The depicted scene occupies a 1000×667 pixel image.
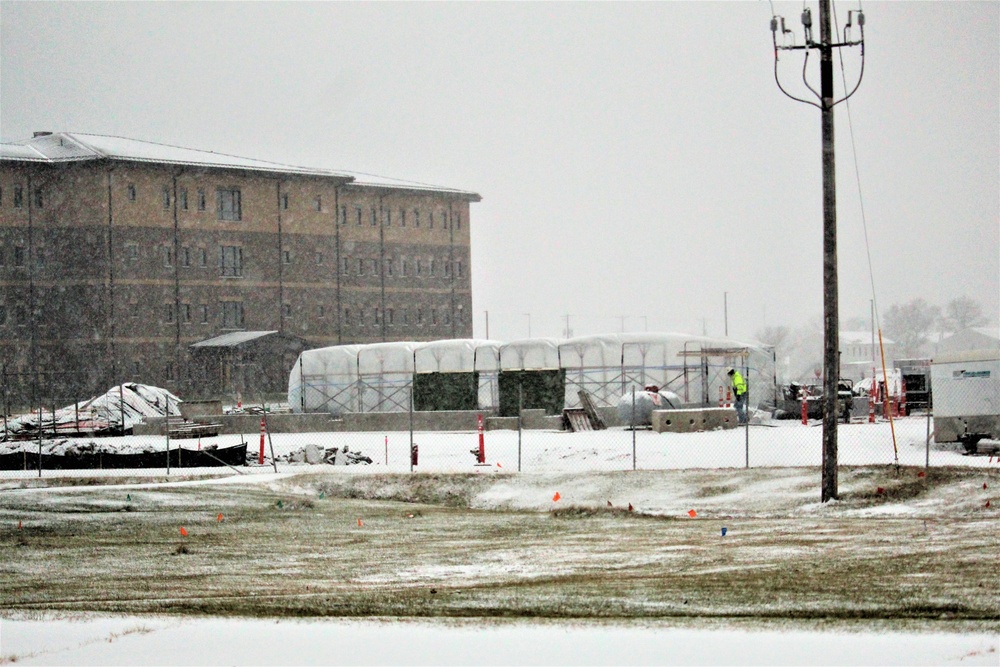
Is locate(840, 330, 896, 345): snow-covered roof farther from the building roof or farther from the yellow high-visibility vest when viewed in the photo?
the yellow high-visibility vest

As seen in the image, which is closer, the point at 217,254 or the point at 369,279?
the point at 217,254

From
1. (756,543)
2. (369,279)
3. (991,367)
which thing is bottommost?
(756,543)

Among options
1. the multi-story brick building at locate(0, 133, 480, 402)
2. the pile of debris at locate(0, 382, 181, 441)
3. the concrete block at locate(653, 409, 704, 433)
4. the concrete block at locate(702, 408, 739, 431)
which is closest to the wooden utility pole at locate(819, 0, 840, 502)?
the concrete block at locate(653, 409, 704, 433)

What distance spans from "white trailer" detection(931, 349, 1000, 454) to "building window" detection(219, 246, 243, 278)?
56.6 m

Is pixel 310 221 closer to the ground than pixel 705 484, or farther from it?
farther from it

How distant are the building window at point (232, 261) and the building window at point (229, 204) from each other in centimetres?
203

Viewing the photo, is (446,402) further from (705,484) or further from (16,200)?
(16,200)

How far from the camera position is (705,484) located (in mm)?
22203

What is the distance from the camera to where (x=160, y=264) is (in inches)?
2933

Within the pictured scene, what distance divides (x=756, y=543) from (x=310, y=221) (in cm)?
6861

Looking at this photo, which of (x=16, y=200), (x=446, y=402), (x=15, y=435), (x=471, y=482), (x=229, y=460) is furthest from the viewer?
(x=16, y=200)

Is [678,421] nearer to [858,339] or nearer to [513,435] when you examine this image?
[513,435]

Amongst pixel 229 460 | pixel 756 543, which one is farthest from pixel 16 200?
pixel 756 543

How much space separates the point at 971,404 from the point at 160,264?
57.0 meters
